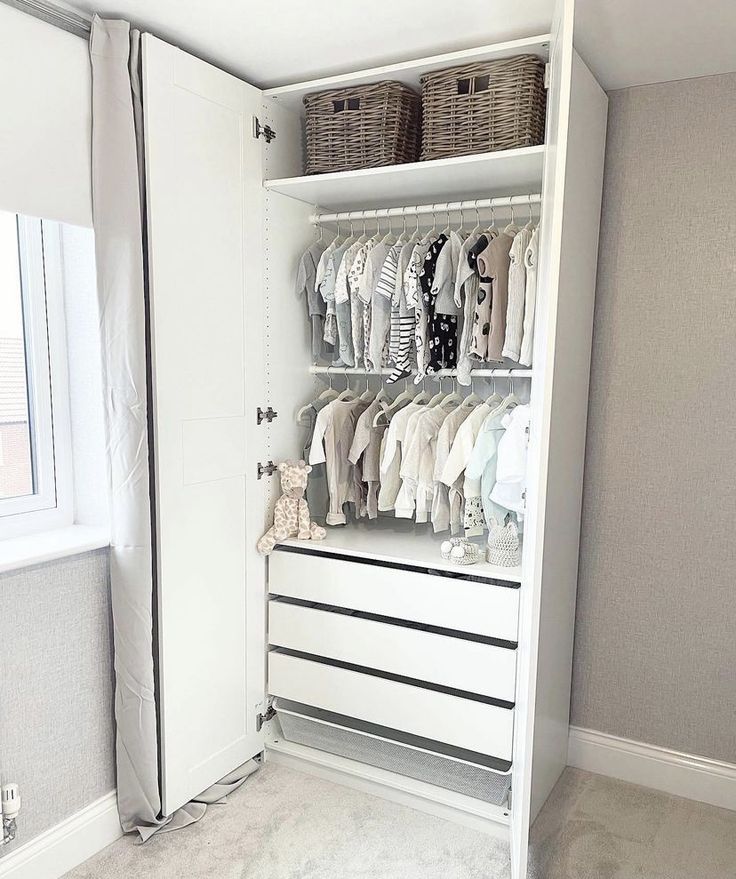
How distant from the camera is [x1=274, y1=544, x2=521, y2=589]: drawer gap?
7.64 ft

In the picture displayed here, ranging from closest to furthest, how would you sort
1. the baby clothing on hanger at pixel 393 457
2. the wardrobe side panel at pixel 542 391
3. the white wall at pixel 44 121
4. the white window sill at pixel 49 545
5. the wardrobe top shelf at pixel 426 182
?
the wardrobe side panel at pixel 542 391, the white wall at pixel 44 121, the white window sill at pixel 49 545, the wardrobe top shelf at pixel 426 182, the baby clothing on hanger at pixel 393 457

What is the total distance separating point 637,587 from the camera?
8.37 feet

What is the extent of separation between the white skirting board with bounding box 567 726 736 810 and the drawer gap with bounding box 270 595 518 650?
0.65 metres

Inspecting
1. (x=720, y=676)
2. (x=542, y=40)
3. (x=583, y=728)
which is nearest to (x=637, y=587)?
(x=720, y=676)

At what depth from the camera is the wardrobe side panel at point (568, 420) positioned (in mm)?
2148

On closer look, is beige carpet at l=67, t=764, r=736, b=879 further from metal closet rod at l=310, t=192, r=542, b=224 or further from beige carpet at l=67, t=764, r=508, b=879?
metal closet rod at l=310, t=192, r=542, b=224

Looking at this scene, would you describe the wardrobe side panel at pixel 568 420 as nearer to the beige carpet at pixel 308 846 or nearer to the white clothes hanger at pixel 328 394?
the beige carpet at pixel 308 846

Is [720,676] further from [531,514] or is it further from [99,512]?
[99,512]

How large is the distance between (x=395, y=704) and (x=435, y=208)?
1658 mm

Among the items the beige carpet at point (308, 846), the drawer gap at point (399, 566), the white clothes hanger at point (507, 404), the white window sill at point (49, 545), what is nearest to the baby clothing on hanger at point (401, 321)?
the white clothes hanger at point (507, 404)

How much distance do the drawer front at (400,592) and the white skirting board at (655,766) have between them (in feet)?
2.49

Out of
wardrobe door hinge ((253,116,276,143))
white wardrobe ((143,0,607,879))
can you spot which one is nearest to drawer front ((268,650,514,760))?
white wardrobe ((143,0,607,879))

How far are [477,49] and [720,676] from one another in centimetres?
211

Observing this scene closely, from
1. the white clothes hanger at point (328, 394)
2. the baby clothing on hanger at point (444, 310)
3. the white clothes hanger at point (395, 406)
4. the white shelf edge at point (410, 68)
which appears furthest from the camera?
the white clothes hanger at point (328, 394)
